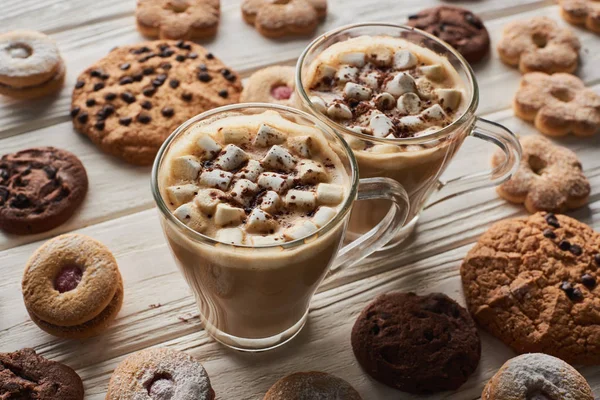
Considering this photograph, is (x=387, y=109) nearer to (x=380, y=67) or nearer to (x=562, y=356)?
(x=380, y=67)

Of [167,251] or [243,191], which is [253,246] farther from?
[167,251]

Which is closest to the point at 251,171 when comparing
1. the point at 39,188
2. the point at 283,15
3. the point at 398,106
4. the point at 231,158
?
the point at 231,158

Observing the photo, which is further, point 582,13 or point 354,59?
point 582,13

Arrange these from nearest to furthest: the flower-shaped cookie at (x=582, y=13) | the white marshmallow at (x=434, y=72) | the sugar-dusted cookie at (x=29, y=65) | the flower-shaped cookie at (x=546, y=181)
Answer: the white marshmallow at (x=434, y=72) → the flower-shaped cookie at (x=546, y=181) → the sugar-dusted cookie at (x=29, y=65) → the flower-shaped cookie at (x=582, y=13)

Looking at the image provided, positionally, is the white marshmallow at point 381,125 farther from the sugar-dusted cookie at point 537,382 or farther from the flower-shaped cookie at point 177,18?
the flower-shaped cookie at point 177,18

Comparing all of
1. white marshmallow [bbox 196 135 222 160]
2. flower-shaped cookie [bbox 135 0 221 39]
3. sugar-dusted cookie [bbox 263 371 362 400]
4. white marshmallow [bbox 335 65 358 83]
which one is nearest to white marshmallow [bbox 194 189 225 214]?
white marshmallow [bbox 196 135 222 160]

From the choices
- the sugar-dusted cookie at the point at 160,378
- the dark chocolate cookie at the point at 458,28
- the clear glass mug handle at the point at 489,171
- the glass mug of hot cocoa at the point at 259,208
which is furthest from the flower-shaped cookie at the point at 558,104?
the sugar-dusted cookie at the point at 160,378
